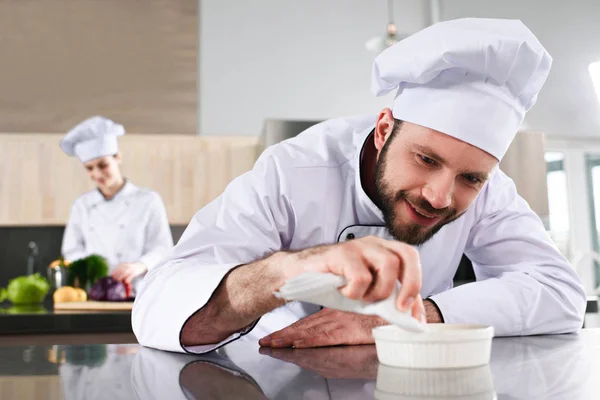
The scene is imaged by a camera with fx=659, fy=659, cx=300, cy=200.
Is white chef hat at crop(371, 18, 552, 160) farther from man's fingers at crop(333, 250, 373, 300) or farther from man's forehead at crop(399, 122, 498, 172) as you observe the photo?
man's fingers at crop(333, 250, 373, 300)

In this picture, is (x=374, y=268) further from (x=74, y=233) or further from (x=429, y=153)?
(x=74, y=233)

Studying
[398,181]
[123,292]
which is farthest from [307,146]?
[123,292]

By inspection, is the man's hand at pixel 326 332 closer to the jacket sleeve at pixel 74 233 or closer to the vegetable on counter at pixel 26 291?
the vegetable on counter at pixel 26 291

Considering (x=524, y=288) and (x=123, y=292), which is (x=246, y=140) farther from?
(x=524, y=288)

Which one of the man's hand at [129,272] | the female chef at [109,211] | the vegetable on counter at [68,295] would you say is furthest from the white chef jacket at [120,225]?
the vegetable on counter at [68,295]

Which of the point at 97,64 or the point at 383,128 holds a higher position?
the point at 97,64

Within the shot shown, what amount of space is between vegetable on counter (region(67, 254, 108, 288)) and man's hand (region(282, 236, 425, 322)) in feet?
6.53

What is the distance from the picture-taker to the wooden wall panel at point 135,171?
3922 millimetres

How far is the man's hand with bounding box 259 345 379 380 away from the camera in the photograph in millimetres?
673

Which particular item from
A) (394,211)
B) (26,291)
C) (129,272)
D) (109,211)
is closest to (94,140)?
(109,211)

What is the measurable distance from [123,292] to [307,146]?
1187 millimetres

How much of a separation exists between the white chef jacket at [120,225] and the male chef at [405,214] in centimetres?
228

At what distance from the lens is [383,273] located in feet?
2.12

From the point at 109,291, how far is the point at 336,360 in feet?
5.30
